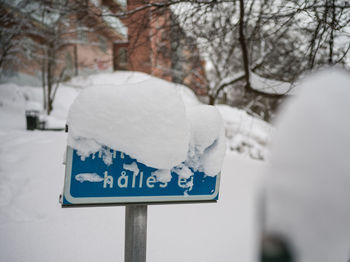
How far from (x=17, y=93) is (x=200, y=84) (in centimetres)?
1140

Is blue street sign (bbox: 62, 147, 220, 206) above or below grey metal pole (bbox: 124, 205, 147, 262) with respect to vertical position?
above

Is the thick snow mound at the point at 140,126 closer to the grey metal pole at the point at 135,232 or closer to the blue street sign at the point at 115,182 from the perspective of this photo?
the blue street sign at the point at 115,182

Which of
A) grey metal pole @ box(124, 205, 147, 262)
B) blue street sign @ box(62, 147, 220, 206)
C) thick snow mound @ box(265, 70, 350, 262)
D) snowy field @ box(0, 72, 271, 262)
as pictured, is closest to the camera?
thick snow mound @ box(265, 70, 350, 262)

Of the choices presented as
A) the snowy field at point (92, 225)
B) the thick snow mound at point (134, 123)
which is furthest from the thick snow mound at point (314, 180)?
the snowy field at point (92, 225)

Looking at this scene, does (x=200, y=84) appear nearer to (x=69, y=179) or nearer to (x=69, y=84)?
(x=69, y=84)

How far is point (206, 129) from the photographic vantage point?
1137 mm

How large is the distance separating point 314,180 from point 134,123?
2.49 feet

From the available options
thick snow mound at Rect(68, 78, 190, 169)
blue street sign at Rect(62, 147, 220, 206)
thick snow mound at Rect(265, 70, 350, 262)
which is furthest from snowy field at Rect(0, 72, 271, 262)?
thick snow mound at Rect(265, 70, 350, 262)

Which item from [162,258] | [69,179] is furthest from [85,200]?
[162,258]

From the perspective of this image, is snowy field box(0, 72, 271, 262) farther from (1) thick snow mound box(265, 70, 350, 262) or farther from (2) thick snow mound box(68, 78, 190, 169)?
(1) thick snow mound box(265, 70, 350, 262)

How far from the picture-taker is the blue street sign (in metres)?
0.94

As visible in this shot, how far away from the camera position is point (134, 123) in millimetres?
980

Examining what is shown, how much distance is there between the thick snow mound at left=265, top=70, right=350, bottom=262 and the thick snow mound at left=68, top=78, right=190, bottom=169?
2.17ft

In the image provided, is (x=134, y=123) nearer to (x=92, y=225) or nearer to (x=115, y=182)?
(x=115, y=182)
